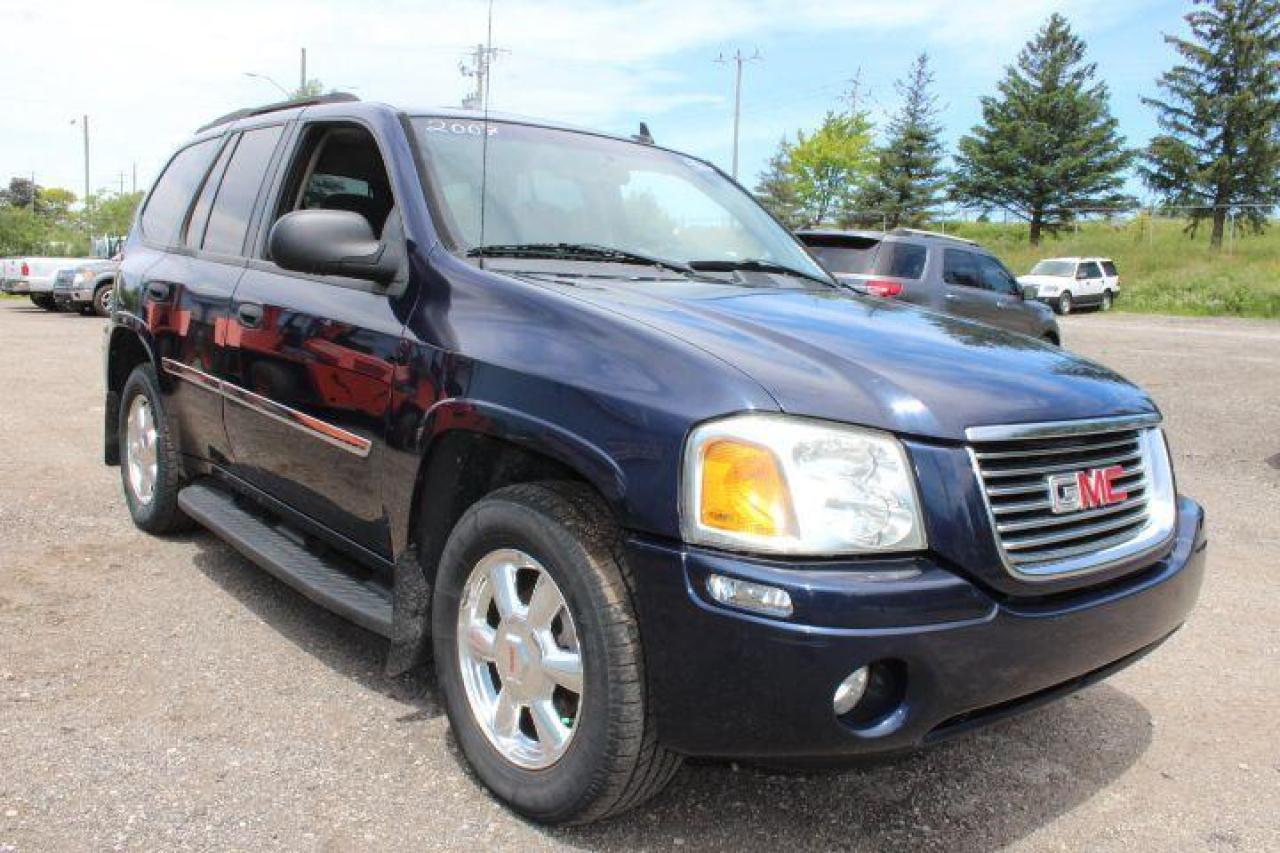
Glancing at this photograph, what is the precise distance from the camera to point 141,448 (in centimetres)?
480

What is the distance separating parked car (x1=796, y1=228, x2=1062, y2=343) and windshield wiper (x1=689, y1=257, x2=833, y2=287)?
648 centimetres

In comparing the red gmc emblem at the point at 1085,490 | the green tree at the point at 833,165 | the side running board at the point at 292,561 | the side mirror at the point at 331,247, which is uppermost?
the green tree at the point at 833,165

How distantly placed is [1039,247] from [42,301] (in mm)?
40887

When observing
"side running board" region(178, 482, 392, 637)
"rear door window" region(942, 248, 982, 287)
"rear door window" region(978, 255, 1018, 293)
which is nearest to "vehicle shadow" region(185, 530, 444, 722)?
"side running board" region(178, 482, 392, 637)

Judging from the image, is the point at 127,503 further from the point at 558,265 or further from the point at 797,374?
the point at 797,374

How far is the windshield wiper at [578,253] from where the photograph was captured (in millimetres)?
2953

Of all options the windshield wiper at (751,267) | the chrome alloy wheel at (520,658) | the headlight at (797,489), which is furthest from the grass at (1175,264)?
the chrome alloy wheel at (520,658)

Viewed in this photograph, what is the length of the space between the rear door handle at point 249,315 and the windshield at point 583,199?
857 millimetres

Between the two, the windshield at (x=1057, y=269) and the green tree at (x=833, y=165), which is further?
the green tree at (x=833, y=165)

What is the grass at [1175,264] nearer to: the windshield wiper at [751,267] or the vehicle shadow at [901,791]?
the windshield wiper at [751,267]

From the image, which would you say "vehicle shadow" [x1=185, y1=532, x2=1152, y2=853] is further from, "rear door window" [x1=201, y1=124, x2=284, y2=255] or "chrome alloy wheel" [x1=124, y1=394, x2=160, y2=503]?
"chrome alloy wheel" [x1=124, y1=394, x2=160, y2=503]

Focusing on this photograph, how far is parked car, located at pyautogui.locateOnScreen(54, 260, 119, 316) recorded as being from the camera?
20250 millimetres

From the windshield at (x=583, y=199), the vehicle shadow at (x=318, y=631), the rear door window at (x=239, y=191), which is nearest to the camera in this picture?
the windshield at (x=583, y=199)

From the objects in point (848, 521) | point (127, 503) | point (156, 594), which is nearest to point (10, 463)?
point (127, 503)
